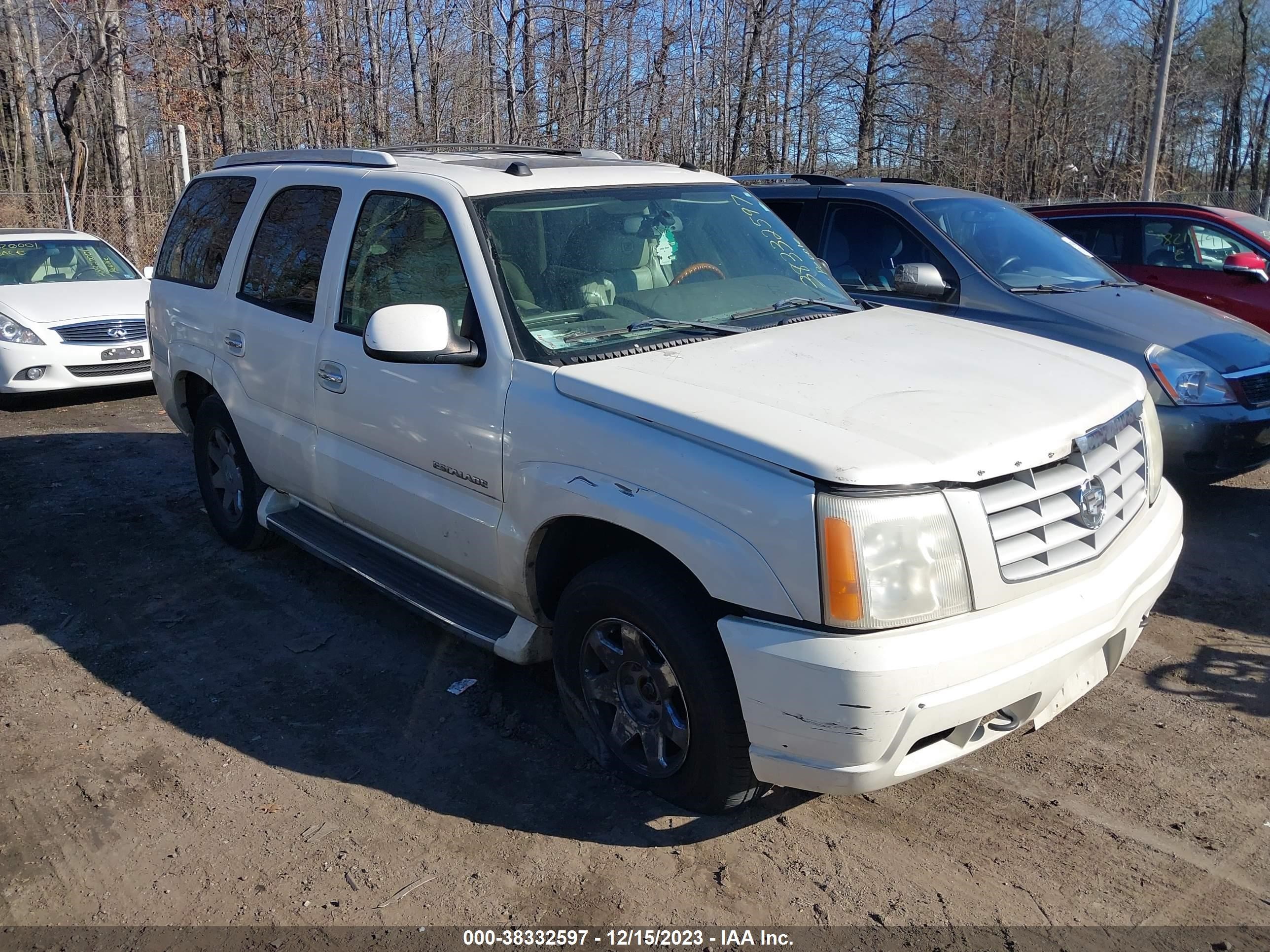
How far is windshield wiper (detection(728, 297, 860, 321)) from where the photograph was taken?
157 inches

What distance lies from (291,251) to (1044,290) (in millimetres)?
4345

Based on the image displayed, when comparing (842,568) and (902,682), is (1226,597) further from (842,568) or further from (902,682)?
(842,568)

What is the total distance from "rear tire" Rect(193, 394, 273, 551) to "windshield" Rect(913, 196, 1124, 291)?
14.3 feet

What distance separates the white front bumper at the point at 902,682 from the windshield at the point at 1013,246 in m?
3.80

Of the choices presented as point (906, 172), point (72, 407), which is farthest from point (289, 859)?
point (906, 172)

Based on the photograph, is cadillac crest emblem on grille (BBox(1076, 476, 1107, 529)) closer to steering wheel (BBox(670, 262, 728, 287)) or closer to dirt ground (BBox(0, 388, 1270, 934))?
dirt ground (BBox(0, 388, 1270, 934))

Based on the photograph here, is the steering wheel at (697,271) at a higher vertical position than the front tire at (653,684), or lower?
higher

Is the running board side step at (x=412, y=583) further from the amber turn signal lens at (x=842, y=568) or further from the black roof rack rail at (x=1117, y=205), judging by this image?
the black roof rack rail at (x=1117, y=205)

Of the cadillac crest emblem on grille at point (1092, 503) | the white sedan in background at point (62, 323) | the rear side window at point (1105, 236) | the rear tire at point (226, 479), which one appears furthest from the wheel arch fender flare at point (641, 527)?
the white sedan in background at point (62, 323)

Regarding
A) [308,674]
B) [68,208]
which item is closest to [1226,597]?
[308,674]

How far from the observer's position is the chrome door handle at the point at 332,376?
4.31 m

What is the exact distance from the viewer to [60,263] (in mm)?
11086

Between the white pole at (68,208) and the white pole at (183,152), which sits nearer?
the white pole at (183,152)

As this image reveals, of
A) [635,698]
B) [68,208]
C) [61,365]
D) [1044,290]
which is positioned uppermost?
[68,208]
